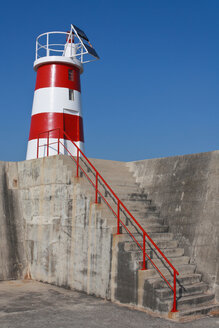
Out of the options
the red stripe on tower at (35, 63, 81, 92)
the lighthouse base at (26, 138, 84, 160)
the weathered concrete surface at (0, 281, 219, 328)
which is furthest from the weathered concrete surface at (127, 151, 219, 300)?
the red stripe on tower at (35, 63, 81, 92)

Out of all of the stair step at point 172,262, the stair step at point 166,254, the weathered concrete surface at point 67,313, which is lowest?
the weathered concrete surface at point 67,313

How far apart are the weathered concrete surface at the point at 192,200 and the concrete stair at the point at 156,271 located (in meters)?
0.22

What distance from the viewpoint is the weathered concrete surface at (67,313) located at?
6934mm

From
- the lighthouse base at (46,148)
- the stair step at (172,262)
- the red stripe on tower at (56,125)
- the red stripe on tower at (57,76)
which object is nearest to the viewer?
the stair step at (172,262)

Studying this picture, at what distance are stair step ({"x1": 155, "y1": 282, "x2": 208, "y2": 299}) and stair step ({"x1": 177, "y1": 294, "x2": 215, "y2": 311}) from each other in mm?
122

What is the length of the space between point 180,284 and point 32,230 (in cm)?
518

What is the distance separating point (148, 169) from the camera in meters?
11.2

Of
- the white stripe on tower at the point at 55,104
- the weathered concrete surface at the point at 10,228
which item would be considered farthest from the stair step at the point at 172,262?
the white stripe on tower at the point at 55,104

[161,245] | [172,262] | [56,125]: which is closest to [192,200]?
[161,245]

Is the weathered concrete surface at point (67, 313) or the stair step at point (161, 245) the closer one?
the weathered concrete surface at point (67, 313)

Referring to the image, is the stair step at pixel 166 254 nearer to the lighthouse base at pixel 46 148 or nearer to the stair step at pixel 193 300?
the stair step at pixel 193 300

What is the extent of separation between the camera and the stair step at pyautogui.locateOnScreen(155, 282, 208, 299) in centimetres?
745

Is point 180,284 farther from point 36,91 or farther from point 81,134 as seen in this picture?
point 36,91

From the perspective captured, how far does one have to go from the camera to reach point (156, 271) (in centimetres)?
802
